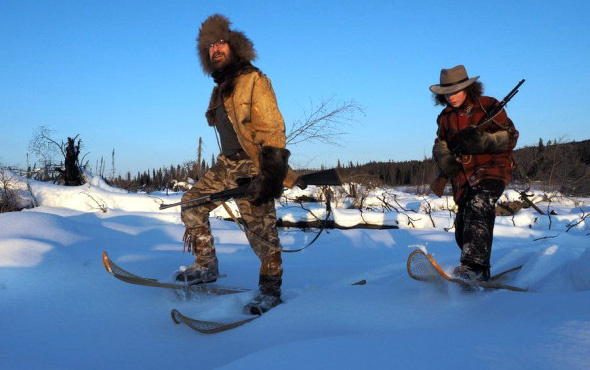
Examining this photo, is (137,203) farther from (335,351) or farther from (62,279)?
(335,351)

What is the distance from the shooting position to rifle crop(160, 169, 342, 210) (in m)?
2.77

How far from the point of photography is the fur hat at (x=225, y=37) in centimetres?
300

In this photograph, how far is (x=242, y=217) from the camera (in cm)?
288

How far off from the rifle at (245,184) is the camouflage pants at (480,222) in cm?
88

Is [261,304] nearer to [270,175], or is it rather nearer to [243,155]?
[270,175]

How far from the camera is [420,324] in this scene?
6.85 feet

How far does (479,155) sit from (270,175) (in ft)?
4.67

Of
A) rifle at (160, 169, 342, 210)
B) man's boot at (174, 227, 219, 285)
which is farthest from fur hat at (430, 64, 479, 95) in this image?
man's boot at (174, 227, 219, 285)

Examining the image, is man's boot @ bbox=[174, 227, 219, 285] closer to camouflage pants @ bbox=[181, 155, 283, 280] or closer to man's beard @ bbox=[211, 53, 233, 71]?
camouflage pants @ bbox=[181, 155, 283, 280]

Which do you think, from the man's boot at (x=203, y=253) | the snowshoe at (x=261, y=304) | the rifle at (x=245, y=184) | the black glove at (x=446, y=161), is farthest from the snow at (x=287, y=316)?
the black glove at (x=446, y=161)

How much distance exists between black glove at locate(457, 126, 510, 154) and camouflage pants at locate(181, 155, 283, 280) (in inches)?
51.6

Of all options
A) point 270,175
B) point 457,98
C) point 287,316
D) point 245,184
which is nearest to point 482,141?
point 457,98

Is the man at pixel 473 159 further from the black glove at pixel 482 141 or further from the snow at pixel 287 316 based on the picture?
the snow at pixel 287 316

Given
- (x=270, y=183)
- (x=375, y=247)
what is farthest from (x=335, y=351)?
(x=375, y=247)
